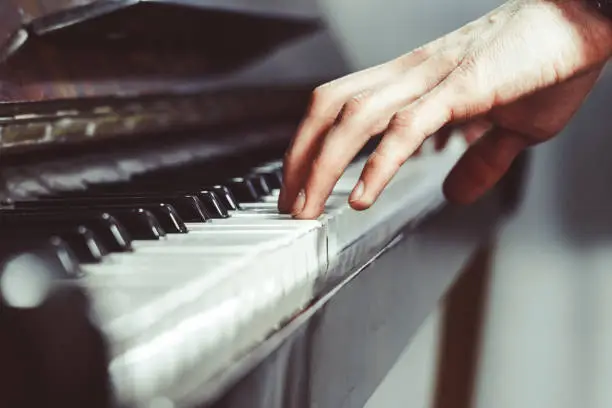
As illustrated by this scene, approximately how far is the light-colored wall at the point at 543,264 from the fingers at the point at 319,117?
1.01 metres

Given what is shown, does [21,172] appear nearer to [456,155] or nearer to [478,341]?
[456,155]

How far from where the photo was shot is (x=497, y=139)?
3.50 ft

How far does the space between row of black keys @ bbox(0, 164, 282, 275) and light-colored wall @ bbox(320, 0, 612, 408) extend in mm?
1089

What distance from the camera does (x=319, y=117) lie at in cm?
71

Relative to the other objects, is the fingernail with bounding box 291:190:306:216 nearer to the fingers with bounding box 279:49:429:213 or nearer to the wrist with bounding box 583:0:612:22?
the fingers with bounding box 279:49:429:213

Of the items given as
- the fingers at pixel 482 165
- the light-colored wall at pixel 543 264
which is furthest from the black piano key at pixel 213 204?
the light-colored wall at pixel 543 264

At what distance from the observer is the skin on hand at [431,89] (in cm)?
65

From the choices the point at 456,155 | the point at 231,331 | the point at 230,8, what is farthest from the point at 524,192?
the point at 231,331

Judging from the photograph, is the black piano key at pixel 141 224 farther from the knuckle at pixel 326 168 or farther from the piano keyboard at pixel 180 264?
the knuckle at pixel 326 168

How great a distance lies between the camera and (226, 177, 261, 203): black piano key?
0.76 meters

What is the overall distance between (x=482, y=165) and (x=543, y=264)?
0.73 meters

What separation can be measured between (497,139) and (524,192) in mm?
669

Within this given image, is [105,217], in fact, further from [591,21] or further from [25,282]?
[591,21]

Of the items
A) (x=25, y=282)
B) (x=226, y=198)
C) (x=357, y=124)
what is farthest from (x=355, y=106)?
(x=25, y=282)
